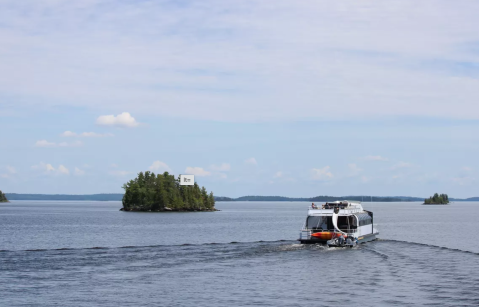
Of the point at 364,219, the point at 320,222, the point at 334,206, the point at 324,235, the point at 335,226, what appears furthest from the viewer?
the point at 364,219

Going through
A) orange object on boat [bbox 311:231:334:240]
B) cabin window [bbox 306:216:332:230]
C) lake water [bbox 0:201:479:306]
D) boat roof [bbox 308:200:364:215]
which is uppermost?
boat roof [bbox 308:200:364:215]

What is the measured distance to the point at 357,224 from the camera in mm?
82250

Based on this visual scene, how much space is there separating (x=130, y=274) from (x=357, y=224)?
1554 inches

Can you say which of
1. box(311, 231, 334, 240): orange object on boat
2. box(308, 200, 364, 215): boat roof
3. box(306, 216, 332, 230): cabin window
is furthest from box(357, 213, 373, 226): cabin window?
box(311, 231, 334, 240): orange object on boat

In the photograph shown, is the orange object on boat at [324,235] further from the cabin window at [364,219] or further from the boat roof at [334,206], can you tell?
the cabin window at [364,219]

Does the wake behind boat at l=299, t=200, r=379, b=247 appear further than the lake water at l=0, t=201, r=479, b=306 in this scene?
Yes

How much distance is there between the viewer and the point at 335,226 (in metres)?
79.6

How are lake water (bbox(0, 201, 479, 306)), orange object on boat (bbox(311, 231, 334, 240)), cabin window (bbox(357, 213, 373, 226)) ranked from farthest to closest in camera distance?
cabin window (bbox(357, 213, 373, 226)), orange object on boat (bbox(311, 231, 334, 240)), lake water (bbox(0, 201, 479, 306))

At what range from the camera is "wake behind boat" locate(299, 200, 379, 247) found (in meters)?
77.4

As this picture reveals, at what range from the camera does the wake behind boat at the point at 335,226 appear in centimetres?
7738

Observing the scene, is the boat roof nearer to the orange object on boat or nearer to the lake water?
the orange object on boat

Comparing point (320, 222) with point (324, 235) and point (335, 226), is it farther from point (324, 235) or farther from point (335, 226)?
point (324, 235)

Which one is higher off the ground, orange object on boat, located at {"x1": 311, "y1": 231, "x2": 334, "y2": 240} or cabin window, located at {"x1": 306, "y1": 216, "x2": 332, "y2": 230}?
cabin window, located at {"x1": 306, "y1": 216, "x2": 332, "y2": 230}

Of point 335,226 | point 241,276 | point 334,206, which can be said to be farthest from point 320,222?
point 241,276
